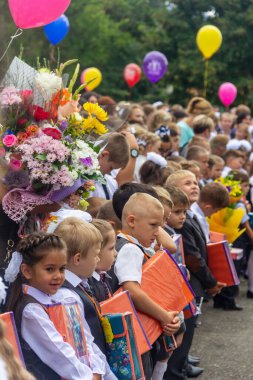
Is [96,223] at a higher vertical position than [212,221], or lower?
higher

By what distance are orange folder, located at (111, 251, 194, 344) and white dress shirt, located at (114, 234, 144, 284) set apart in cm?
8

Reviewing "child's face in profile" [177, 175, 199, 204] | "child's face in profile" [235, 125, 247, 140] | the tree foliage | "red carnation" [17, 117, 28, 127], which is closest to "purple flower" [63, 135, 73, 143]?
"red carnation" [17, 117, 28, 127]

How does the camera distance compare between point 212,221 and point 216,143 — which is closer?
point 212,221

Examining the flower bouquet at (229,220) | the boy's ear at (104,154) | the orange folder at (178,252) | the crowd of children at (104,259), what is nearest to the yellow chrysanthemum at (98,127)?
the crowd of children at (104,259)

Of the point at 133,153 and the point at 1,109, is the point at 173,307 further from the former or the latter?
the point at 133,153

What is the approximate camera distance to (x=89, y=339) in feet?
15.7

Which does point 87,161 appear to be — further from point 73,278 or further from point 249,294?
point 249,294

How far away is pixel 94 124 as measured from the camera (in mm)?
5281

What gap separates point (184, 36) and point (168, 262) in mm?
32564

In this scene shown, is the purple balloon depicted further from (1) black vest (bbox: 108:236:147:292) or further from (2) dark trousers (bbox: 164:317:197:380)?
(1) black vest (bbox: 108:236:147:292)

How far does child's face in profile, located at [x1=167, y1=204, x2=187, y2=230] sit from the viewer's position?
725 cm

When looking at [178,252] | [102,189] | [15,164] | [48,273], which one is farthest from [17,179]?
[102,189]

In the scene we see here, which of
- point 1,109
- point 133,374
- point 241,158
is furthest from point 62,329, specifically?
point 241,158

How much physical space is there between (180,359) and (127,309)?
6.54 feet
